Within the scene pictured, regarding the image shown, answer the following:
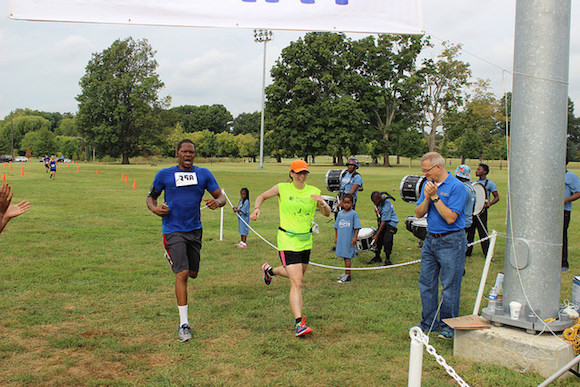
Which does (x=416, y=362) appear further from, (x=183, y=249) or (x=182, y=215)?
(x=182, y=215)

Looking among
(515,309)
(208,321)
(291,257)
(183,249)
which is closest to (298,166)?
(291,257)

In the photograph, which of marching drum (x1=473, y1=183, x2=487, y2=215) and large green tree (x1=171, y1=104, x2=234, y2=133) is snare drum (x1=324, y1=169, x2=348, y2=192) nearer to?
marching drum (x1=473, y1=183, x2=487, y2=215)

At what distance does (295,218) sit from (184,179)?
1387mm

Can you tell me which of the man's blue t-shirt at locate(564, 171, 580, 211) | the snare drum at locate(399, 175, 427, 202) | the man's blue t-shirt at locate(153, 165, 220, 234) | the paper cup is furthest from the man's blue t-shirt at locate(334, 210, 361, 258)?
the man's blue t-shirt at locate(564, 171, 580, 211)

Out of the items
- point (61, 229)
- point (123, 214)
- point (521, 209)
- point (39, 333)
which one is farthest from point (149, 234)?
point (521, 209)

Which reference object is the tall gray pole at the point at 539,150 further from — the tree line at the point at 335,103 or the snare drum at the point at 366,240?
the tree line at the point at 335,103

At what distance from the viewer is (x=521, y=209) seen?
4.83m

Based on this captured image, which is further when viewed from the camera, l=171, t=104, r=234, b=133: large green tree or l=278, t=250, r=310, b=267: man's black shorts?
l=171, t=104, r=234, b=133: large green tree

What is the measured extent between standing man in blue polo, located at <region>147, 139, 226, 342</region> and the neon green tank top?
2.93ft

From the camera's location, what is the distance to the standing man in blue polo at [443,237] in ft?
17.5

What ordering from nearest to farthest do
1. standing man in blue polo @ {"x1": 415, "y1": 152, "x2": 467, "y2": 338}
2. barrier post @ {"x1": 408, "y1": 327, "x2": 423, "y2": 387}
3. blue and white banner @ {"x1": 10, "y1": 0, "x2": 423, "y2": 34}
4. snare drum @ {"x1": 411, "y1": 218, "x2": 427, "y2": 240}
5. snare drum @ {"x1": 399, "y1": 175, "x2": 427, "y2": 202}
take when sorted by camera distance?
1. barrier post @ {"x1": 408, "y1": 327, "x2": 423, "y2": 387}
2. blue and white banner @ {"x1": 10, "y1": 0, "x2": 423, "y2": 34}
3. standing man in blue polo @ {"x1": 415, "y1": 152, "x2": 467, "y2": 338}
4. snare drum @ {"x1": 411, "y1": 218, "x2": 427, "y2": 240}
5. snare drum @ {"x1": 399, "y1": 175, "x2": 427, "y2": 202}

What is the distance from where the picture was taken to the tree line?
6862cm

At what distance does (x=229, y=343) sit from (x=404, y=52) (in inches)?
2833

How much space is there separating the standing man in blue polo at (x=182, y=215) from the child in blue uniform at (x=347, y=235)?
314 cm
